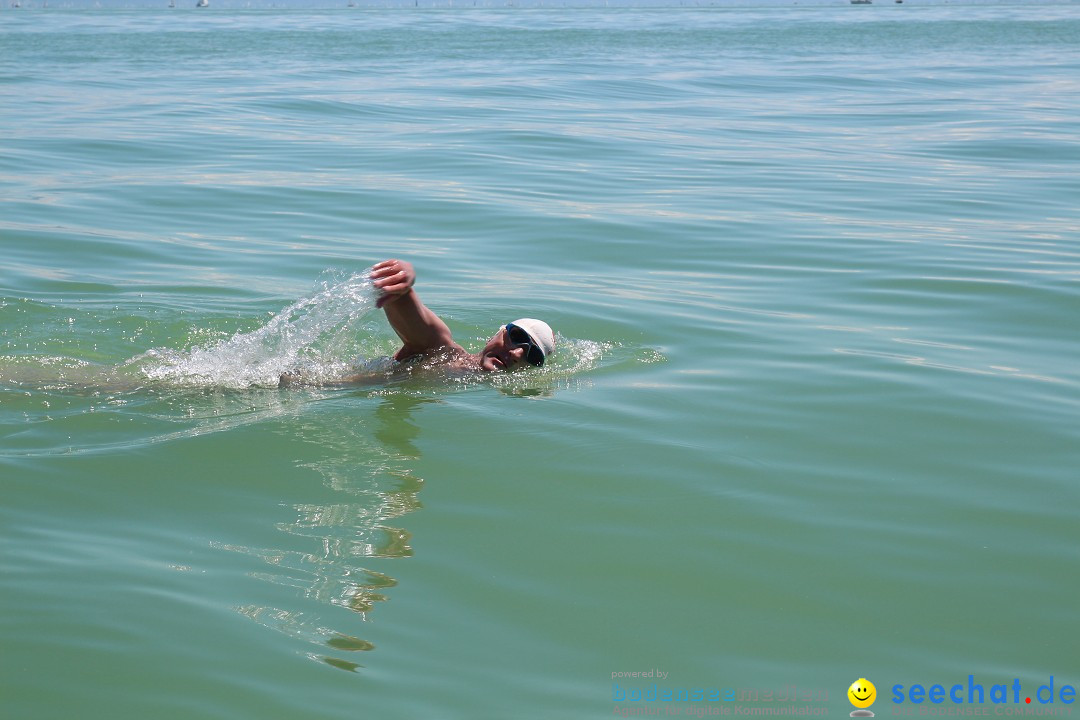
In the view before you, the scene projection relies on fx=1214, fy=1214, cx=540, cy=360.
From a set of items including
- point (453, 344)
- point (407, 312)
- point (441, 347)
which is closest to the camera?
point (407, 312)

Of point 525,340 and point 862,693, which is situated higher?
point 525,340

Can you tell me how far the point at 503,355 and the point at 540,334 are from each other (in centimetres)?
27

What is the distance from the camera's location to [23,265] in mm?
10484

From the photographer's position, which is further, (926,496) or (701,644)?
(926,496)

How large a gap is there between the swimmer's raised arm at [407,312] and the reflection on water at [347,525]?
0.58 m

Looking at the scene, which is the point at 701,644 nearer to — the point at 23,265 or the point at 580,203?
the point at 23,265

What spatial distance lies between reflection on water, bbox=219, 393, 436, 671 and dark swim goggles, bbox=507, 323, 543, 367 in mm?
902

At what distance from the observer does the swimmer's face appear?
772 cm

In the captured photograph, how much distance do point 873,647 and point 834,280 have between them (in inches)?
239

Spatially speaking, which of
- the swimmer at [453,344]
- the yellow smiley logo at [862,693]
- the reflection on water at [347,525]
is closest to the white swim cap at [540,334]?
the swimmer at [453,344]

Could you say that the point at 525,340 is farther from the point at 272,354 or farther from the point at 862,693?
the point at 862,693

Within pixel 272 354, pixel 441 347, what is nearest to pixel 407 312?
pixel 441 347

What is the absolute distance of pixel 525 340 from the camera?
771cm

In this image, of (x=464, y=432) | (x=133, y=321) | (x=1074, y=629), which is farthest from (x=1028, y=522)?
(x=133, y=321)
